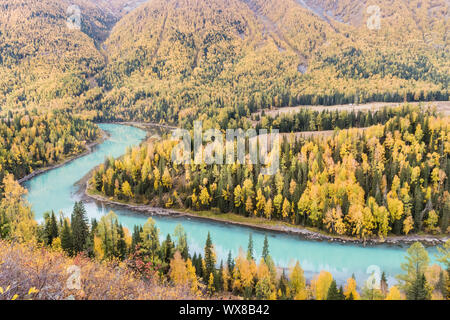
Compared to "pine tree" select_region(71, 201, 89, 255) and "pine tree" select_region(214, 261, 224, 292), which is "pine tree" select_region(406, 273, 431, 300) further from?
"pine tree" select_region(71, 201, 89, 255)

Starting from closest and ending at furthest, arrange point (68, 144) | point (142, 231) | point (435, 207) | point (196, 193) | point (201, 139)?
point (142, 231), point (435, 207), point (196, 193), point (201, 139), point (68, 144)

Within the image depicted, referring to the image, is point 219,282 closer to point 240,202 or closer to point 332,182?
point 240,202

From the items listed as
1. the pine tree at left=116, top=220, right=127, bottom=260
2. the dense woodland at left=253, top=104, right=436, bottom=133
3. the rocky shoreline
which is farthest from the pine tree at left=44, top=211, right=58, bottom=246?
the dense woodland at left=253, top=104, right=436, bottom=133

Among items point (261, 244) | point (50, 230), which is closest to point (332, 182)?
point (261, 244)

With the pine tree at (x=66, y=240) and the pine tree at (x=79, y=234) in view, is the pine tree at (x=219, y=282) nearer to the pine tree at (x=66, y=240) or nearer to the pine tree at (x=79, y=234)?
the pine tree at (x=79, y=234)

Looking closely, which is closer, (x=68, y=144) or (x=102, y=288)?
(x=102, y=288)

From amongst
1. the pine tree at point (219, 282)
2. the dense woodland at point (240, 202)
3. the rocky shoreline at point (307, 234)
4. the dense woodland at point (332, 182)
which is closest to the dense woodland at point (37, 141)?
the dense woodland at point (240, 202)

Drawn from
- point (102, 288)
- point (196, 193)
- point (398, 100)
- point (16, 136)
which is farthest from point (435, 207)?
point (16, 136)

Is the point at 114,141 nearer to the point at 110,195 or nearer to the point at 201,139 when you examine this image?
the point at 201,139
